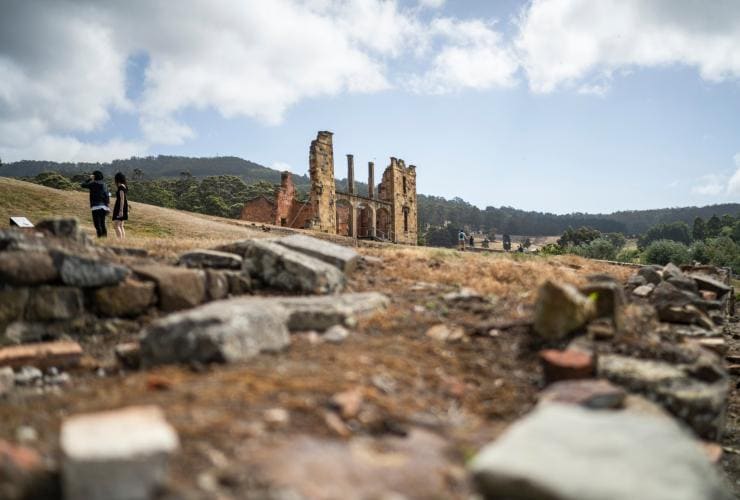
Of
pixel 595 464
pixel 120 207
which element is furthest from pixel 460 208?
pixel 595 464

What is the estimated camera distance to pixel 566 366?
283cm

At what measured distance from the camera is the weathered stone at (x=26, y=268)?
373 cm

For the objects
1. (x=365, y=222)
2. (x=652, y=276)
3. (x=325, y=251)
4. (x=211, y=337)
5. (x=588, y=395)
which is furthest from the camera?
(x=365, y=222)

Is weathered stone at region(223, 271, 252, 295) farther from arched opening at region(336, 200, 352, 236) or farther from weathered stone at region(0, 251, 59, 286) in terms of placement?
arched opening at region(336, 200, 352, 236)

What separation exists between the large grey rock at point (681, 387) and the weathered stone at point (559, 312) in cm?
42

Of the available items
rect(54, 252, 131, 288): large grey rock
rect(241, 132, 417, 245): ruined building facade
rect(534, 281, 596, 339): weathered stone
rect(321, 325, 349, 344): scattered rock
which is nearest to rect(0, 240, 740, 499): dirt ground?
rect(321, 325, 349, 344): scattered rock

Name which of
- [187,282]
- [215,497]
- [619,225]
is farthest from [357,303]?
[619,225]

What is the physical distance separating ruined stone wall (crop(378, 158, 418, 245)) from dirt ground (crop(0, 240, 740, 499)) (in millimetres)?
28045

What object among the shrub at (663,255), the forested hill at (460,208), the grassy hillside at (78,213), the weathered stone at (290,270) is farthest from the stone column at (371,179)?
the forested hill at (460,208)

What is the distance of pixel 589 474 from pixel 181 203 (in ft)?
156

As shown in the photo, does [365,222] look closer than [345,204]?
No

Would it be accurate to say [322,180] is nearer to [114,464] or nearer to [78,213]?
[78,213]

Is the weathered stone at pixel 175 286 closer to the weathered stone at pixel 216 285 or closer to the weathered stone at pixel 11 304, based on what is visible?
the weathered stone at pixel 216 285

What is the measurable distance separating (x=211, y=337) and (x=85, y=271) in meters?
2.11
